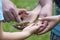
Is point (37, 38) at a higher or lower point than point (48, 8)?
lower

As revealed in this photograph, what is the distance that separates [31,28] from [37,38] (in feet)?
4.31

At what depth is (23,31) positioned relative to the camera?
209 centimetres

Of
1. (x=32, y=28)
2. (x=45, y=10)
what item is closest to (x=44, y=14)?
(x=45, y=10)

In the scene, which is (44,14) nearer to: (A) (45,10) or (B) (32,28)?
(A) (45,10)

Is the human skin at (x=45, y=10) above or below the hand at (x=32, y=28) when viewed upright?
above

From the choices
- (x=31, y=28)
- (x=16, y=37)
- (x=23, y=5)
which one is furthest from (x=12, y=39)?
(x=23, y=5)

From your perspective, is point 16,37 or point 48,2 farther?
point 48,2

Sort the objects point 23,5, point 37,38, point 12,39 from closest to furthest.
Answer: point 12,39
point 37,38
point 23,5

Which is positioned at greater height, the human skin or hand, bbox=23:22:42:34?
the human skin

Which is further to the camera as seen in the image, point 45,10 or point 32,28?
point 45,10

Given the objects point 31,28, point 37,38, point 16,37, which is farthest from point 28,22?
point 37,38

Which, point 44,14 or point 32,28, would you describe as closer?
point 32,28

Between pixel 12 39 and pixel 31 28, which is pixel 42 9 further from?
pixel 12 39

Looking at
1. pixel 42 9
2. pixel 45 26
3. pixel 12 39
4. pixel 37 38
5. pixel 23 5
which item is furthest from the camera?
pixel 23 5
